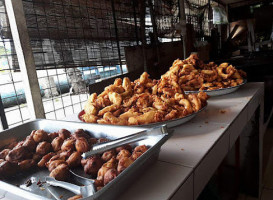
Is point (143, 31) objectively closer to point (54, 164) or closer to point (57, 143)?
point (57, 143)

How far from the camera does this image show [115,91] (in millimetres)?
1385

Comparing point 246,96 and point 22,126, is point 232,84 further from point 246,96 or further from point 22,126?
point 22,126

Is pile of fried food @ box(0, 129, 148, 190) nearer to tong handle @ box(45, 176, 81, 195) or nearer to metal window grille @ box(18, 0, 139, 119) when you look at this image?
tong handle @ box(45, 176, 81, 195)

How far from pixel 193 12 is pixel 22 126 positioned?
7073mm

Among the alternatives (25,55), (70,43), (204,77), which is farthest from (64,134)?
(70,43)

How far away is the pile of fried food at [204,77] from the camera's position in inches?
64.2

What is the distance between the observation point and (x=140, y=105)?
1192mm

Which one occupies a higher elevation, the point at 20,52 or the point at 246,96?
the point at 20,52

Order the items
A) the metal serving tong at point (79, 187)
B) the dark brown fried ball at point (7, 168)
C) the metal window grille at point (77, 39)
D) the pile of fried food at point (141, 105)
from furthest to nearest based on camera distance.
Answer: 1. the metal window grille at point (77, 39)
2. the pile of fried food at point (141, 105)
3. the dark brown fried ball at point (7, 168)
4. the metal serving tong at point (79, 187)

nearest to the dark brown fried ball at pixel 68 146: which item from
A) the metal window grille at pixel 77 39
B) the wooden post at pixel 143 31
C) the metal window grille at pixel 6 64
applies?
the metal window grille at pixel 6 64

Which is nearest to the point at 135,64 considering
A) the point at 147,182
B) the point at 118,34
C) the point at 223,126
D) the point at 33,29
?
the point at 118,34

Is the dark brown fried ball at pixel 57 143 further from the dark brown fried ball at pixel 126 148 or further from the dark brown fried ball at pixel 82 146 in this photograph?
the dark brown fried ball at pixel 126 148

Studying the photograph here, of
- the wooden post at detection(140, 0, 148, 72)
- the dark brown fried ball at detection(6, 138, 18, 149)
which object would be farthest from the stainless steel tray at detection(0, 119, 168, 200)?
the wooden post at detection(140, 0, 148, 72)

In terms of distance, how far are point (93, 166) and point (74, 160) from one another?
100 mm
